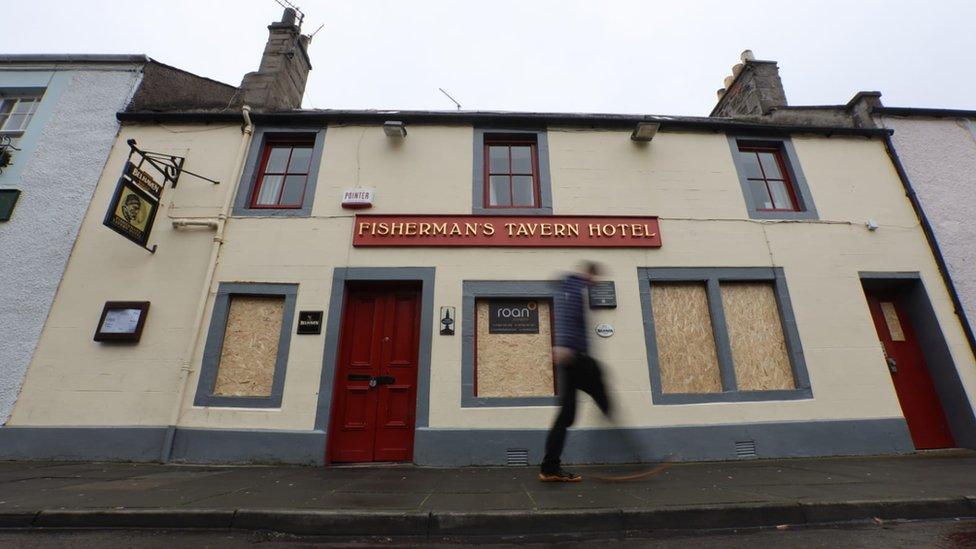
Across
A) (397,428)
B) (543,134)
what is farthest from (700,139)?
(397,428)

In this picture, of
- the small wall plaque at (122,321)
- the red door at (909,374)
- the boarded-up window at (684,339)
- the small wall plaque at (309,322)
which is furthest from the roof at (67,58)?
the red door at (909,374)

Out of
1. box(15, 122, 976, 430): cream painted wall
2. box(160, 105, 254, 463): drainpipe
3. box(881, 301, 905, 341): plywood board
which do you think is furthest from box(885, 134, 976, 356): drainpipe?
box(160, 105, 254, 463): drainpipe

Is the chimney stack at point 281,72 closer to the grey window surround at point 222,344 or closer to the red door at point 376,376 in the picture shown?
the grey window surround at point 222,344

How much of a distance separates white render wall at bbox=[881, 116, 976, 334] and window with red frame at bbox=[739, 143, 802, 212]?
2.20 metres

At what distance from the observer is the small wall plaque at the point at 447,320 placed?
6301 millimetres

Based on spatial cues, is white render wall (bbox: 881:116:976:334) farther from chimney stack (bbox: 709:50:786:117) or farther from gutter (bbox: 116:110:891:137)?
chimney stack (bbox: 709:50:786:117)

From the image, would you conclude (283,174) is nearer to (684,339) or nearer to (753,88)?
(684,339)

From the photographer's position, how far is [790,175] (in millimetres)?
7742

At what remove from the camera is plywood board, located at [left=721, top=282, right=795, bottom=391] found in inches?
250

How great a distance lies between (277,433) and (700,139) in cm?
863

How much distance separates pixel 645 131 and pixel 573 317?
15.4 ft

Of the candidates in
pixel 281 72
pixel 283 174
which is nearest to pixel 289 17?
pixel 281 72

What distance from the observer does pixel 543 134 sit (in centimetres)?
776

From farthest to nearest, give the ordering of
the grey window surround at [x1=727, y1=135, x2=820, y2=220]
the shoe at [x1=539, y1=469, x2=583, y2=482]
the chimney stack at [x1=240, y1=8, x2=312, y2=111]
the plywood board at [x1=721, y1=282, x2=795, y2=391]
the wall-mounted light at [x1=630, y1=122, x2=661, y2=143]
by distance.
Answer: the chimney stack at [x1=240, y1=8, x2=312, y2=111], the wall-mounted light at [x1=630, y1=122, x2=661, y2=143], the grey window surround at [x1=727, y1=135, x2=820, y2=220], the plywood board at [x1=721, y1=282, x2=795, y2=391], the shoe at [x1=539, y1=469, x2=583, y2=482]
